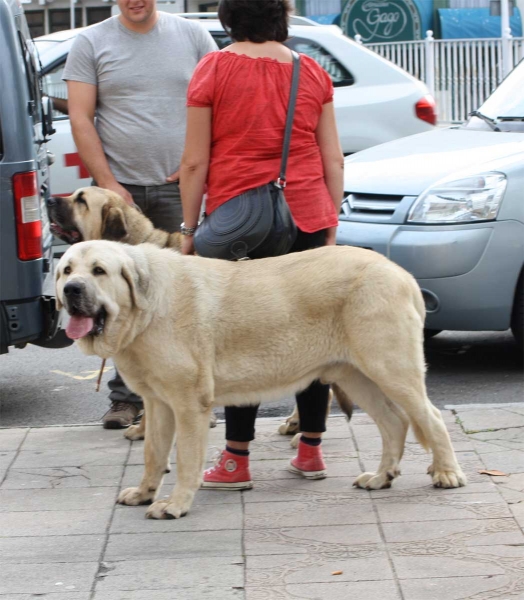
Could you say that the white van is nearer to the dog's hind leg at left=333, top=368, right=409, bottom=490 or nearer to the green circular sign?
the dog's hind leg at left=333, top=368, right=409, bottom=490

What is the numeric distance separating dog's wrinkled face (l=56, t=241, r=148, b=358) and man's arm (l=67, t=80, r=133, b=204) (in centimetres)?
146

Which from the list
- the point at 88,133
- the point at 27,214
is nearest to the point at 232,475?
the point at 27,214

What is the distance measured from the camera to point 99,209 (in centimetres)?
543

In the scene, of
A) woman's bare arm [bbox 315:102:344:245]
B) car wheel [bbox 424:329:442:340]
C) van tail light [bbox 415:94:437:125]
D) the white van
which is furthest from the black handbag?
van tail light [bbox 415:94:437:125]

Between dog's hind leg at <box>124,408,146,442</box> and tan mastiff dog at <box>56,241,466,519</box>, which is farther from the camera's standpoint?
dog's hind leg at <box>124,408,146,442</box>

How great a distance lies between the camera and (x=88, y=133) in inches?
225

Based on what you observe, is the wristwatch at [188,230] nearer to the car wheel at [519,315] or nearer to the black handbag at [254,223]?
the black handbag at [254,223]

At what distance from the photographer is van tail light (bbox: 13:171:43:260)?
18.7 feet

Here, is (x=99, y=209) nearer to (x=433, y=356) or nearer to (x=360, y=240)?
(x=360, y=240)

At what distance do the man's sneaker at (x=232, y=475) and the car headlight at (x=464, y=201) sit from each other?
2.27 meters

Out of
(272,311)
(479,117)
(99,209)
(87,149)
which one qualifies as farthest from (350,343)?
(479,117)

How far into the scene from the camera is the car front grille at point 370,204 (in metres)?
6.62

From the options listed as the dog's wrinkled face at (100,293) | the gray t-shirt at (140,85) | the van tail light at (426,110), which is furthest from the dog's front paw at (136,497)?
the van tail light at (426,110)

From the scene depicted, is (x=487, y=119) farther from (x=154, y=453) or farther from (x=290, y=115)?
(x=154, y=453)
